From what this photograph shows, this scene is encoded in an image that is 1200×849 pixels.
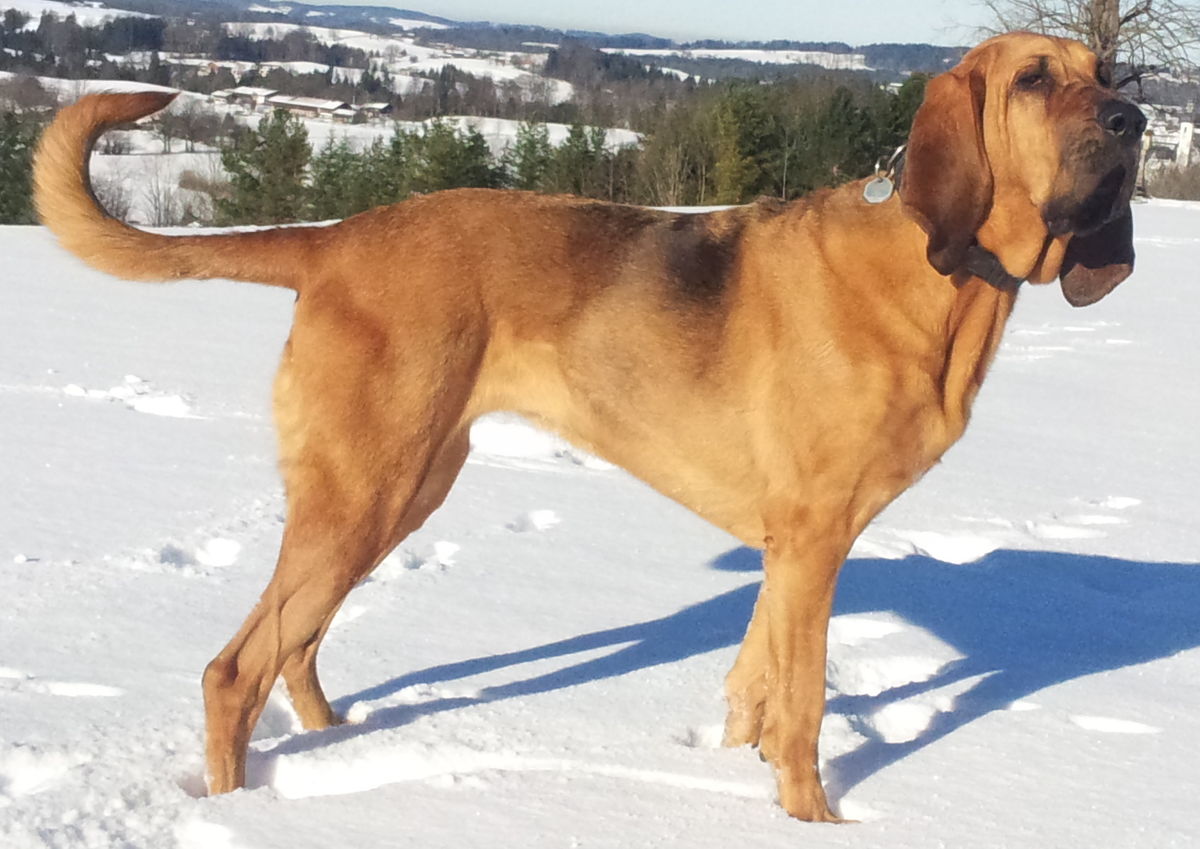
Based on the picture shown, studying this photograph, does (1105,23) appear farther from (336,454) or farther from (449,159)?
(336,454)

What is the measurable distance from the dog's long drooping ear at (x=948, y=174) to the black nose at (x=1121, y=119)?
0.99 ft

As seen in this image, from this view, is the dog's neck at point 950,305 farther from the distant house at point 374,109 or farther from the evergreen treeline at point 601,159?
the distant house at point 374,109

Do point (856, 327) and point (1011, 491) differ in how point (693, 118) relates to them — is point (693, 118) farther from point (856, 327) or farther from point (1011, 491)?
point (856, 327)

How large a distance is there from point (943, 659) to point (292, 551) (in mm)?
2352

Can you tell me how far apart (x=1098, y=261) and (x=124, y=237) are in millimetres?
2696

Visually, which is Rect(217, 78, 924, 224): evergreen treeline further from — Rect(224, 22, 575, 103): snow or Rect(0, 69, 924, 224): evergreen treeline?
Rect(224, 22, 575, 103): snow

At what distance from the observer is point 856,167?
42312 mm

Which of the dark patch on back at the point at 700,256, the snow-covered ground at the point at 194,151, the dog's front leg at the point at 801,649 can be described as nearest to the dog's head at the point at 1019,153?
the dark patch on back at the point at 700,256

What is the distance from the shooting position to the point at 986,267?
318 centimetres

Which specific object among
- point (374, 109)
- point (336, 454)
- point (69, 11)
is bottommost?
point (374, 109)

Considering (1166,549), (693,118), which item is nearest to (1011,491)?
(1166,549)

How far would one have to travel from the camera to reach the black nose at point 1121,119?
2.95 metres

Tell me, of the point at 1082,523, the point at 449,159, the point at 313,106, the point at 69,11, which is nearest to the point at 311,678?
the point at 1082,523

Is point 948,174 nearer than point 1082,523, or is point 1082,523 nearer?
point 948,174
